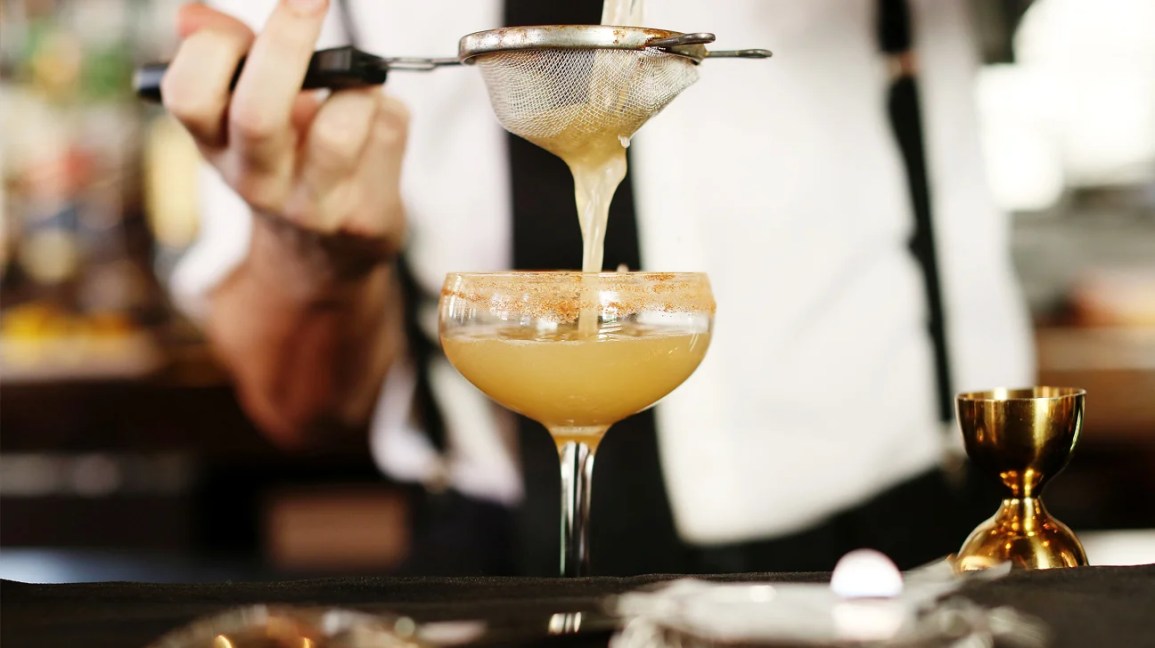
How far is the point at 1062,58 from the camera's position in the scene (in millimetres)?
3549

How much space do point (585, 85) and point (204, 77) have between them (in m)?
0.44

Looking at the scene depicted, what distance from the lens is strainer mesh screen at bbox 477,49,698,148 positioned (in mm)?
1112

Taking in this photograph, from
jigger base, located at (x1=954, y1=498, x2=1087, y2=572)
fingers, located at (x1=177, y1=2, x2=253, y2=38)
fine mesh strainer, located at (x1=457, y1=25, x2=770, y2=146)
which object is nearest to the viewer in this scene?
jigger base, located at (x1=954, y1=498, x2=1087, y2=572)

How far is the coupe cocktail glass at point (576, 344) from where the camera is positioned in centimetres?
100

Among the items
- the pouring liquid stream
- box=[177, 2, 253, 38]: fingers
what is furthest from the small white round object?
box=[177, 2, 253, 38]: fingers

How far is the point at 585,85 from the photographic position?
1124 mm

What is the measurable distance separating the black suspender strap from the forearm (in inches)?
33.0

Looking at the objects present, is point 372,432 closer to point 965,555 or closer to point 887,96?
point 887,96

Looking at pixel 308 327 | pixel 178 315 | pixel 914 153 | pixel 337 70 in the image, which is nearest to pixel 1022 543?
pixel 337 70

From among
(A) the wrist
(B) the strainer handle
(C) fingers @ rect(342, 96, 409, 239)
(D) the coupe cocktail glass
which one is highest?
(B) the strainer handle

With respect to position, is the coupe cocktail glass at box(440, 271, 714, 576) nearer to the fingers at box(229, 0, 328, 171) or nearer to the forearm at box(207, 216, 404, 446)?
the fingers at box(229, 0, 328, 171)

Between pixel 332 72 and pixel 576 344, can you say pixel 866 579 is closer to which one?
pixel 576 344

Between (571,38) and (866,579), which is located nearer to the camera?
(866,579)

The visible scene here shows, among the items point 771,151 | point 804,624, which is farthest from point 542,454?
point 804,624
